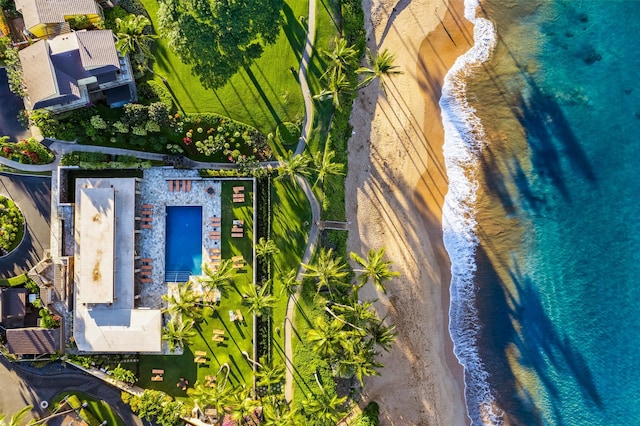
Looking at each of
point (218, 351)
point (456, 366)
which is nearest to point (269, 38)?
point (218, 351)

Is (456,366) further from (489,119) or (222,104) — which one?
(222,104)

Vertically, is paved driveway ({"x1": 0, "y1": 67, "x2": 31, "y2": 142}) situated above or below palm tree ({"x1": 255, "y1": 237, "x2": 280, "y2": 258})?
above

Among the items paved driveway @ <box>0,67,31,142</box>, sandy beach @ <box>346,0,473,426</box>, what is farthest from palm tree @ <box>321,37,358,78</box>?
paved driveway @ <box>0,67,31,142</box>

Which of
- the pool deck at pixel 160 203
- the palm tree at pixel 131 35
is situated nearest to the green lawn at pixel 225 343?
the pool deck at pixel 160 203

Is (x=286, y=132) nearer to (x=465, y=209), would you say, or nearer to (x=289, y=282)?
(x=289, y=282)

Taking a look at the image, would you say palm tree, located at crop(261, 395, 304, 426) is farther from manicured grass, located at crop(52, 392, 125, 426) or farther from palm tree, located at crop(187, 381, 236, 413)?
manicured grass, located at crop(52, 392, 125, 426)
